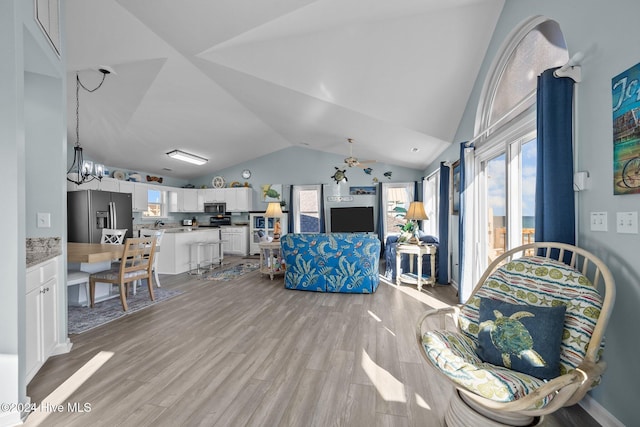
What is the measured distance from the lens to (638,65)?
129 centimetres

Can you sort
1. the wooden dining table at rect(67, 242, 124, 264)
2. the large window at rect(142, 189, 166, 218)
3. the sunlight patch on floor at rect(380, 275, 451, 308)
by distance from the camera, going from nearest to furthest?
1. the wooden dining table at rect(67, 242, 124, 264)
2. the sunlight patch on floor at rect(380, 275, 451, 308)
3. the large window at rect(142, 189, 166, 218)

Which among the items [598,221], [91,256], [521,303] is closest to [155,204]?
[91,256]

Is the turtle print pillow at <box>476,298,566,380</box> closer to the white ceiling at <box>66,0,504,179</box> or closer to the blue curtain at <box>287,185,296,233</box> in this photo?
the white ceiling at <box>66,0,504,179</box>

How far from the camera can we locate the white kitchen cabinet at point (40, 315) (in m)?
1.94

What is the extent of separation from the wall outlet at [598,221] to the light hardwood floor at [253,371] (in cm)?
112

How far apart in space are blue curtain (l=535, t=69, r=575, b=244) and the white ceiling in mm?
1423

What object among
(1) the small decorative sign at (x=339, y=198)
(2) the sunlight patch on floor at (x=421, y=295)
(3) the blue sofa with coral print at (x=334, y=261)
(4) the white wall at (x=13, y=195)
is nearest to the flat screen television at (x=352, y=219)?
(1) the small decorative sign at (x=339, y=198)

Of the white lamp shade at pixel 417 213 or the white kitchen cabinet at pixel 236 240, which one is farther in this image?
the white kitchen cabinet at pixel 236 240

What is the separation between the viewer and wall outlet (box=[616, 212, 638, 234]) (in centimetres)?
133

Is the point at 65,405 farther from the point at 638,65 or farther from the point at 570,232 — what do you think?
the point at 638,65

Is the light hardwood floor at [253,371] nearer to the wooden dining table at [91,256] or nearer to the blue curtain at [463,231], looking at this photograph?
the blue curtain at [463,231]

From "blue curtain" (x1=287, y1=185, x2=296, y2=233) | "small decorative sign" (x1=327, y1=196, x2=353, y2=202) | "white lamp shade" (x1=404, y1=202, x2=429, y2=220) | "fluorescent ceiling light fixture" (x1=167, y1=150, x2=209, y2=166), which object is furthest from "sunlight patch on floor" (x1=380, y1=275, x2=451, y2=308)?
"fluorescent ceiling light fixture" (x1=167, y1=150, x2=209, y2=166)

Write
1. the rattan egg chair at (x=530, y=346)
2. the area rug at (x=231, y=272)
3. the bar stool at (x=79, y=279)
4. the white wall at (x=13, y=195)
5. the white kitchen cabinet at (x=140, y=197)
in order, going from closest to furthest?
1. the rattan egg chair at (x=530, y=346)
2. the white wall at (x=13, y=195)
3. the bar stool at (x=79, y=279)
4. the area rug at (x=231, y=272)
5. the white kitchen cabinet at (x=140, y=197)

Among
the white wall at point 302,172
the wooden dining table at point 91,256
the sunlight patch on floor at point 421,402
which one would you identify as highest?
the white wall at point 302,172
